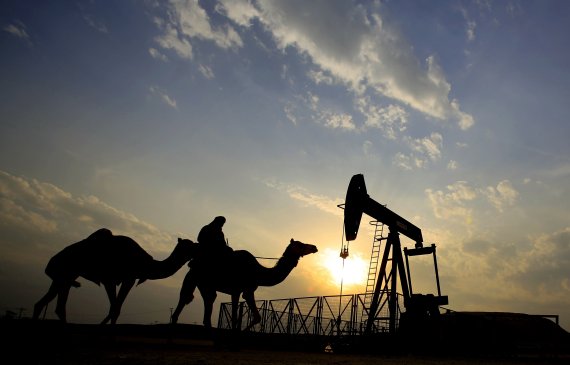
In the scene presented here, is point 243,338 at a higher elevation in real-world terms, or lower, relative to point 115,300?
lower

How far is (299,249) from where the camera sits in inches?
504

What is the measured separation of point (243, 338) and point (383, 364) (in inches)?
276

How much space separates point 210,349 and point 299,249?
4.65 metres

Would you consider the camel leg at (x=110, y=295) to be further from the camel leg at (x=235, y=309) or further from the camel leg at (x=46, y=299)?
the camel leg at (x=235, y=309)

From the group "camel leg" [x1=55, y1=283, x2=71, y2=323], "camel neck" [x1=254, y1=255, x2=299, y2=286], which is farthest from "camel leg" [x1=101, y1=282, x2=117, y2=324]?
"camel neck" [x1=254, y1=255, x2=299, y2=286]

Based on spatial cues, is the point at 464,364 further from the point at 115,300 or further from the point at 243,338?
the point at 115,300

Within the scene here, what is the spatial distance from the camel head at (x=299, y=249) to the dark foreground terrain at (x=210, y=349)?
3.00 m

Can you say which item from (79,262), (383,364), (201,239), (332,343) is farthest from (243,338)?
(383,364)

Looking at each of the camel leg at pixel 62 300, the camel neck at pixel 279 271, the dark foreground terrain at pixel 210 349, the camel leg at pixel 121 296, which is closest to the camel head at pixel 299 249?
the camel neck at pixel 279 271

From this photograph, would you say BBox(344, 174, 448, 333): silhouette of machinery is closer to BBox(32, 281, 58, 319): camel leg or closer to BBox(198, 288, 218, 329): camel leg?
BBox(198, 288, 218, 329): camel leg

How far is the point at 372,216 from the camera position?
49.6ft

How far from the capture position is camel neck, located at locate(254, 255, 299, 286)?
12.0 m

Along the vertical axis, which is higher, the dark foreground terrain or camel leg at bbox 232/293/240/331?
camel leg at bbox 232/293/240/331

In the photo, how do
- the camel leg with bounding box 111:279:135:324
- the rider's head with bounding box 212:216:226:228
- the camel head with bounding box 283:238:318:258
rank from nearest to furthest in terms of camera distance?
1. the camel leg with bounding box 111:279:135:324
2. the rider's head with bounding box 212:216:226:228
3. the camel head with bounding box 283:238:318:258
